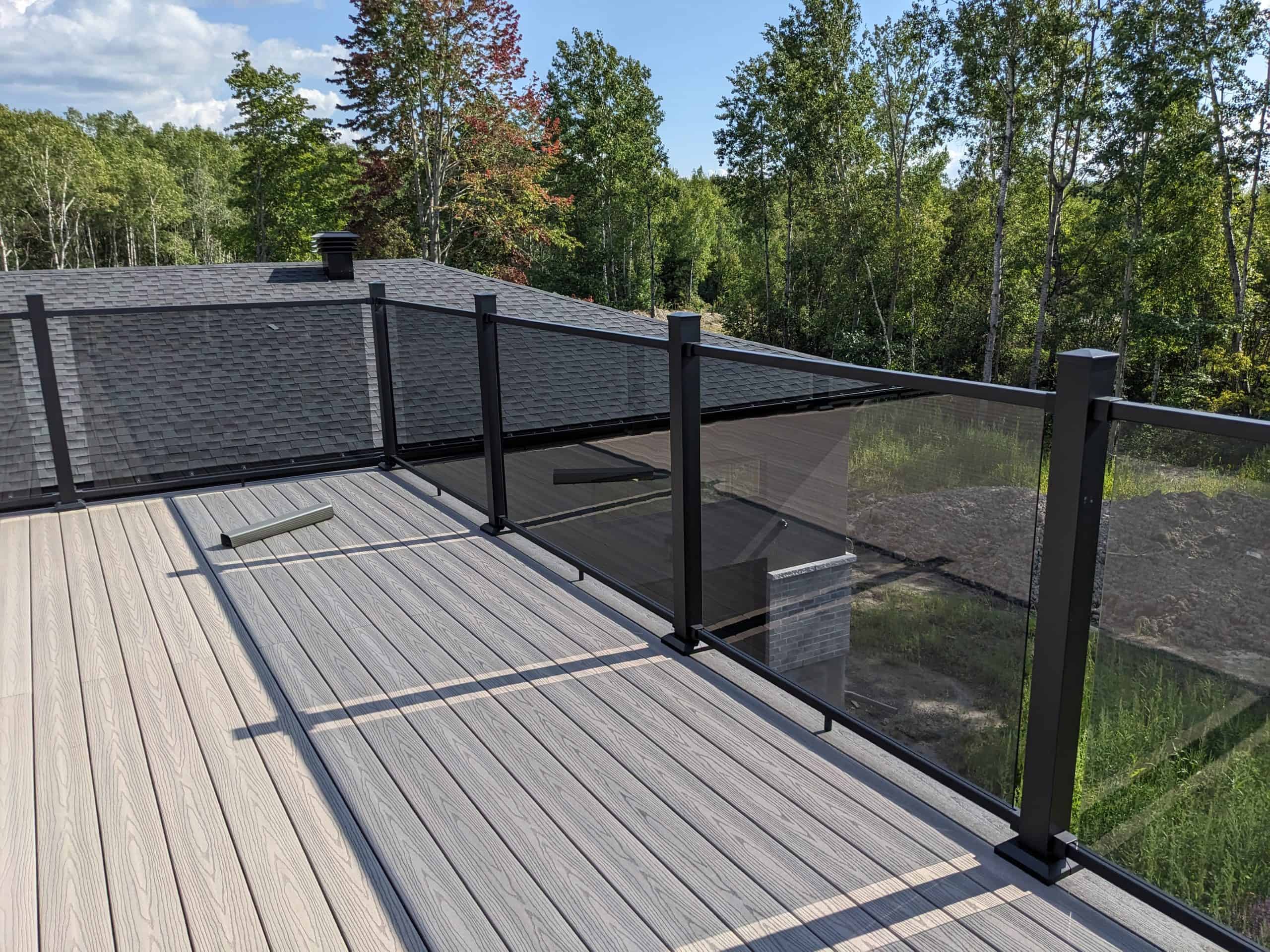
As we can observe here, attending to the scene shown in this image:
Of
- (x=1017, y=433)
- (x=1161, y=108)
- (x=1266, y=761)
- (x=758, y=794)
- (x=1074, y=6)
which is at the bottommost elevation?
(x=758, y=794)

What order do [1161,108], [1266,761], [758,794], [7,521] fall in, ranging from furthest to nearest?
[1161,108] < [7,521] < [758,794] < [1266,761]

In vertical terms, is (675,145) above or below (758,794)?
above

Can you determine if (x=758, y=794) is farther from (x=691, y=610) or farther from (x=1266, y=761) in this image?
(x=1266, y=761)

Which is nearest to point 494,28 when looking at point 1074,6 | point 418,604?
point 1074,6

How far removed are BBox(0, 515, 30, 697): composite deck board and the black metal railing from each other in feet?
3.19

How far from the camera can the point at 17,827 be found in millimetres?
2209

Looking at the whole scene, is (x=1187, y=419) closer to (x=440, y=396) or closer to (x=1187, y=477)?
(x=1187, y=477)

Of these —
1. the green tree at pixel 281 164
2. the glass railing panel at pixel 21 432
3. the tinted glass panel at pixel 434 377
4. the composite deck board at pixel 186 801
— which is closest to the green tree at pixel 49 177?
the green tree at pixel 281 164

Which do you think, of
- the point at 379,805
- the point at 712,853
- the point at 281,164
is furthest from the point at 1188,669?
the point at 281,164

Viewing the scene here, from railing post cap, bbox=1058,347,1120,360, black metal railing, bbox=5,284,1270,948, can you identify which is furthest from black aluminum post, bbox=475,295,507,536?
railing post cap, bbox=1058,347,1120,360

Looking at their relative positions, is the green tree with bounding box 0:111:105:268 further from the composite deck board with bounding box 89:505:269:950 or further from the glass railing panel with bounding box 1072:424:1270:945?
the glass railing panel with bounding box 1072:424:1270:945

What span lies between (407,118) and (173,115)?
5449 centimetres

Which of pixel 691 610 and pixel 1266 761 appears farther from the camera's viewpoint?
pixel 691 610

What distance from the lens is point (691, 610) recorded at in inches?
123
